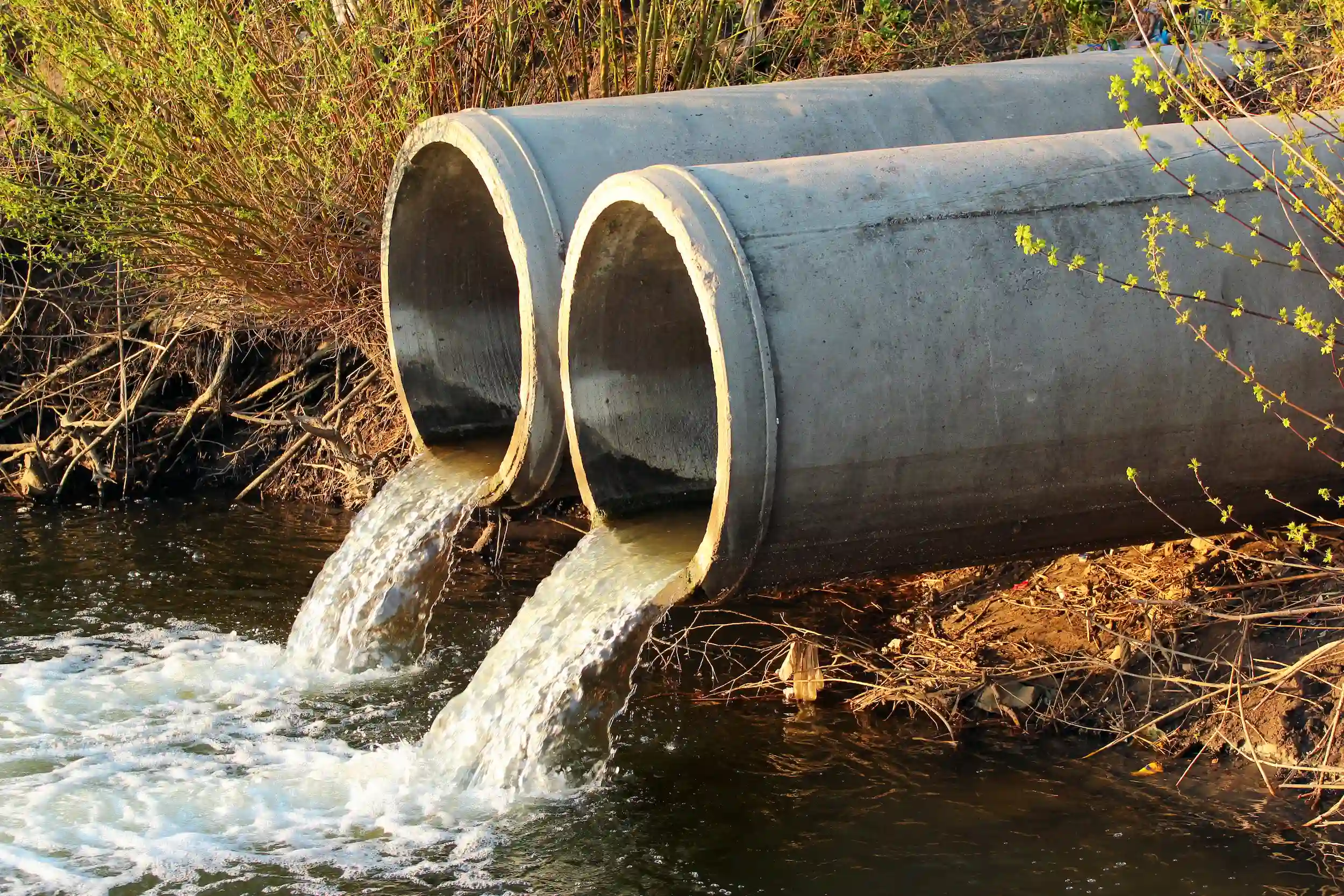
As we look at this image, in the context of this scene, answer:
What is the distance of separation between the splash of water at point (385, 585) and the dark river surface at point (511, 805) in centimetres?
14

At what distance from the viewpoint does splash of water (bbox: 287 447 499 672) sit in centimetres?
654

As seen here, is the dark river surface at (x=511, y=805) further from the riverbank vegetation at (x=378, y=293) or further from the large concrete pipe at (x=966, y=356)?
the large concrete pipe at (x=966, y=356)

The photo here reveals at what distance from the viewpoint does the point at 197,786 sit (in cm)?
519

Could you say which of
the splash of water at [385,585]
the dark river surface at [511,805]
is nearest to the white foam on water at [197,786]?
the dark river surface at [511,805]

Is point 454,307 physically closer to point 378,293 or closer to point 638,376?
point 378,293

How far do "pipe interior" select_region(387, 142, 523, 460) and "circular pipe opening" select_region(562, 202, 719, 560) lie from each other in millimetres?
1255

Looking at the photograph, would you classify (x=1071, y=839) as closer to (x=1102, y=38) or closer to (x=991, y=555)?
(x=991, y=555)

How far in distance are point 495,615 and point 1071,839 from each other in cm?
326

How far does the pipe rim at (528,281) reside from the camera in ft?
19.2

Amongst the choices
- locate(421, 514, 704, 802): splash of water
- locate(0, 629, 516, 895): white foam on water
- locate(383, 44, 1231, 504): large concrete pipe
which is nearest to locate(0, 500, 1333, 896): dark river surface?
locate(0, 629, 516, 895): white foam on water

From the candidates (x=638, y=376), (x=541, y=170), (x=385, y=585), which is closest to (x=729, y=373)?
(x=638, y=376)

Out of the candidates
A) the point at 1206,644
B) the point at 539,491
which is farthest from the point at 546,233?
the point at 1206,644

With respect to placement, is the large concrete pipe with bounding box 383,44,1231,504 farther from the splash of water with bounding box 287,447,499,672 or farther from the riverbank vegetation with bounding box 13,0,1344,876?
the riverbank vegetation with bounding box 13,0,1344,876

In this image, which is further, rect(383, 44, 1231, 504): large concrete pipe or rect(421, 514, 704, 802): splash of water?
rect(383, 44, 1231, 504): large concrete pipe
